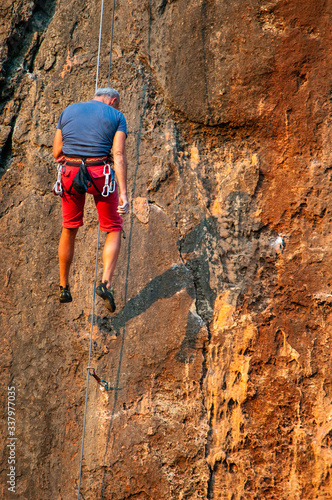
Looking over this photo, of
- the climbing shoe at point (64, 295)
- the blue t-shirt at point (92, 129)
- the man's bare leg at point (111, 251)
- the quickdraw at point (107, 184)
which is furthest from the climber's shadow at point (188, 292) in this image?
→ the blue t-shirt at point (92, 129)

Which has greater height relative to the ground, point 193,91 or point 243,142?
point 193,91

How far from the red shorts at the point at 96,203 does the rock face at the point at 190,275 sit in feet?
Answer: 2.53

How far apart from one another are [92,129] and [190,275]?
68.5 inches

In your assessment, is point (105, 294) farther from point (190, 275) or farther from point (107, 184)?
point (190, 275)

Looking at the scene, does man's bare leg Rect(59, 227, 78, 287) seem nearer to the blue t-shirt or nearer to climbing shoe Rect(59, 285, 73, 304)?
climbing shoe Rect(59, 285, 73, 304)

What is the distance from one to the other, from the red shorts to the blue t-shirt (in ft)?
0.50

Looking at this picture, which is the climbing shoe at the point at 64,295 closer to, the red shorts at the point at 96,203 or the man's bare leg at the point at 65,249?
the man's bare leg at the point at 65,249

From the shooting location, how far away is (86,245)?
5441 millimetres

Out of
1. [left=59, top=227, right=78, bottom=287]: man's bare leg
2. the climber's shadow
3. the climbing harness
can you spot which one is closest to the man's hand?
the climbing harness

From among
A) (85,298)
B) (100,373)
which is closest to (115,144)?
(85,298)

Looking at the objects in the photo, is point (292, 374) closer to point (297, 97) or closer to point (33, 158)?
point (297, 97)

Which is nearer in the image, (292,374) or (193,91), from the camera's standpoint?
(292,374)

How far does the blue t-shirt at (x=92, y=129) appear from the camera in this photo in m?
4.46

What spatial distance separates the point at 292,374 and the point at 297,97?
2.66m
